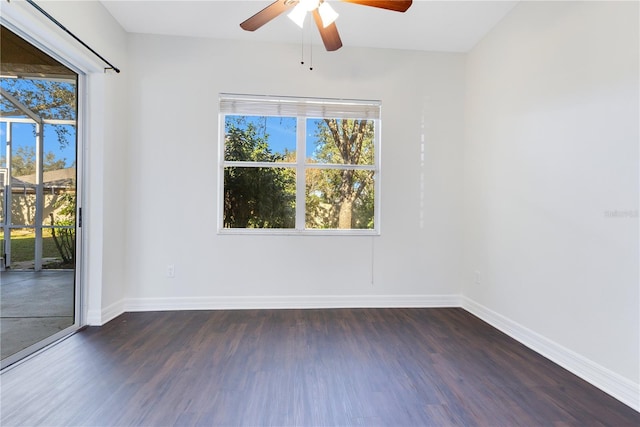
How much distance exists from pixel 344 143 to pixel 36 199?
2730mm

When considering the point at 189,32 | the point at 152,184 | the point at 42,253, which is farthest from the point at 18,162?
the point at 189,32

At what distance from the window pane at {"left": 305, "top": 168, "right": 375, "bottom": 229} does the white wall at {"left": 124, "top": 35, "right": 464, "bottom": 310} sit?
180mm

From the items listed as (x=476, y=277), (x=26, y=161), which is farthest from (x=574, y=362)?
(x=26, y=161)

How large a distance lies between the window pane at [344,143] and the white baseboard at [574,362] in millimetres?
2054

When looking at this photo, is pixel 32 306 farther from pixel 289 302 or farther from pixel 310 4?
pixel 310 4

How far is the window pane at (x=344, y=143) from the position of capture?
3.23 metres

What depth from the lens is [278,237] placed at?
10.2ft

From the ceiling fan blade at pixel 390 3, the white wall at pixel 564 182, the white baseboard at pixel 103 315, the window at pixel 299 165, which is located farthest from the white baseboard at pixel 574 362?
the white baseboard at pixel 103 315

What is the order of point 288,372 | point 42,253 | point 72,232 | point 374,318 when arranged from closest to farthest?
point 288,372, point 42,253, point 72,232, point 374,318

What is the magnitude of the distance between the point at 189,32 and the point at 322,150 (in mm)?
1810

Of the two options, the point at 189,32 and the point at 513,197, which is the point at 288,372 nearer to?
the point at 513,197

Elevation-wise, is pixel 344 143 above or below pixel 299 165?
above

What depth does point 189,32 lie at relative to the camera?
289cm

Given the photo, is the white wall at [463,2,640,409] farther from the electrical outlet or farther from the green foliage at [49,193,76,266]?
the green foliage at [49,193,76,266]
